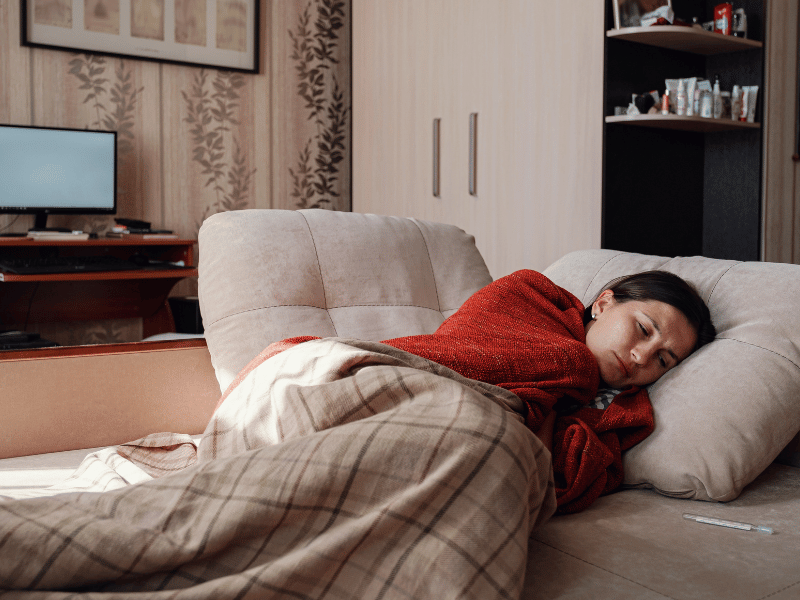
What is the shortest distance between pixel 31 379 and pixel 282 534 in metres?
0.79

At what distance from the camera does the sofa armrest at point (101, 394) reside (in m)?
1.34

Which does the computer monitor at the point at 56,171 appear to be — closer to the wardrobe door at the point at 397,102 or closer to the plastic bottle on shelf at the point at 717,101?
the wardrobe door at the point at 397,102

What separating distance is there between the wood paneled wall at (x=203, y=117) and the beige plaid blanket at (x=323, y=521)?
2754 millimetres

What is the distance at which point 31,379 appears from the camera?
1.34 m

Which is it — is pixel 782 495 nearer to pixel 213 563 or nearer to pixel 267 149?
pixel 213 563

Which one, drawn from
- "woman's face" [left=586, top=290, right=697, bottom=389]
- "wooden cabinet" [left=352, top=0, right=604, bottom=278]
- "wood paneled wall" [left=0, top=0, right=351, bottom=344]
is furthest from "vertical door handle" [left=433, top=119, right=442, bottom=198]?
"woman's face" [left=586, top=290, right=697, bottom=389]

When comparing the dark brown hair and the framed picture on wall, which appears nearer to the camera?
the dark brown hair

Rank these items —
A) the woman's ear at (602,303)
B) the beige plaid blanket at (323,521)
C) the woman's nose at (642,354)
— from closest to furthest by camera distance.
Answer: the beige plaid blanket at (323,521)
the woman's nose at (642,354)
the woman's ear at (602,303)

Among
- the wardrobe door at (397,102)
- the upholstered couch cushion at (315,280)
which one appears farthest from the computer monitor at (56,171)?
the upholstered couch cushion at (315,280)

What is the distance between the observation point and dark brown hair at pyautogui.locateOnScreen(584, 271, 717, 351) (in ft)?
4.39

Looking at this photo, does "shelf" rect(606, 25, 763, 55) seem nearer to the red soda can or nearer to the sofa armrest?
the red soda can

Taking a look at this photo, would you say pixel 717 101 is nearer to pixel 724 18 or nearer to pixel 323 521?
pixel 724 18

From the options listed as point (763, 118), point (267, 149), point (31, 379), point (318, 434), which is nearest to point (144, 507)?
point (318, 434)

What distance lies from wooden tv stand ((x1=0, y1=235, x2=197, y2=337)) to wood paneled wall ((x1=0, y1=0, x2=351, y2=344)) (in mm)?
136
